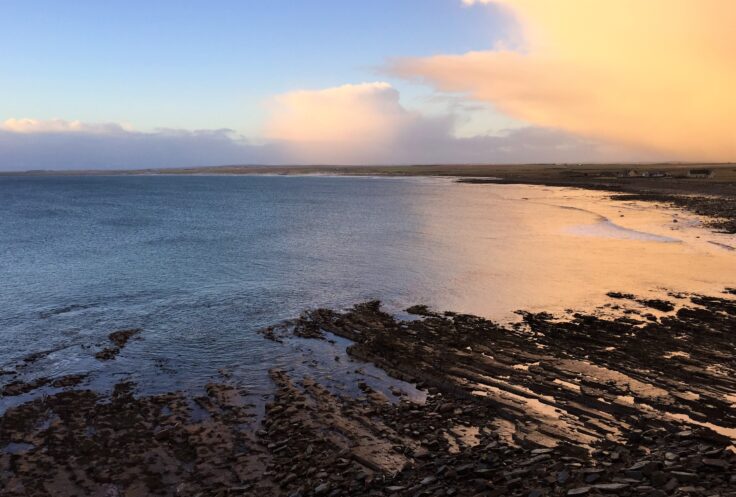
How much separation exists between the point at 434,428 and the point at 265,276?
23.5m

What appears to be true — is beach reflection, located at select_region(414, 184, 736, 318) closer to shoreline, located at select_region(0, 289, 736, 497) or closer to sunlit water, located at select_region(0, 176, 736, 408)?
sunlit water, located at select_region(0, 176, 736, 408)

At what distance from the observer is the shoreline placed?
10.6 meters

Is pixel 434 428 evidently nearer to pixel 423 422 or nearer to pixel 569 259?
pixel 423 422

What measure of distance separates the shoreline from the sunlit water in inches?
91.3

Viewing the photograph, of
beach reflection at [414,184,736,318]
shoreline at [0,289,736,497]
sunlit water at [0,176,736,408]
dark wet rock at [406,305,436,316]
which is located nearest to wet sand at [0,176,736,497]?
shoreline at [0,289,736,497]

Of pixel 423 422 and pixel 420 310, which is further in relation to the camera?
pixel 420 310

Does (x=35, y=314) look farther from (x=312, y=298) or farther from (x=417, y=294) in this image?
(x=417, y=294)

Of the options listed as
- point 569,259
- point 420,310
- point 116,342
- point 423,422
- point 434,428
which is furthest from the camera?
point 569,259

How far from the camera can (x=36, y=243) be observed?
51.1m

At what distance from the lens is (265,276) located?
1379 inches

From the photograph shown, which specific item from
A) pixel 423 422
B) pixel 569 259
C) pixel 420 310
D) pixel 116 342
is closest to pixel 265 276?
pixel 420 310

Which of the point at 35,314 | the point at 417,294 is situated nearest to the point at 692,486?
the point at 417,294

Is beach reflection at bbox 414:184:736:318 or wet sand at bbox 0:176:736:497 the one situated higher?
beach reflection at bbox 414:184:736:318

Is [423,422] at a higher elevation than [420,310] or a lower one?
lower
